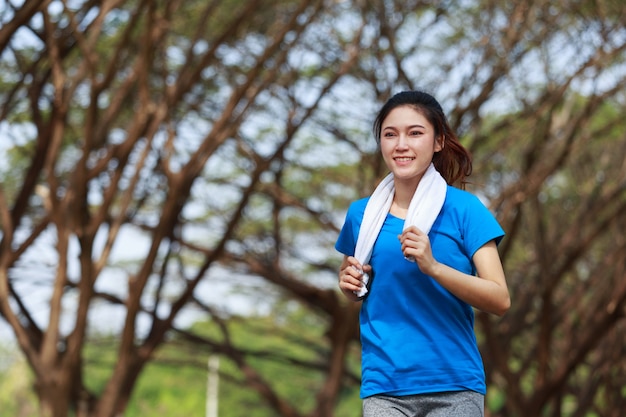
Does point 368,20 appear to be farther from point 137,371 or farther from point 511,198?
point 137,371

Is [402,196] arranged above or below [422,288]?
above

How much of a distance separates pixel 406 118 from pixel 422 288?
42 cm

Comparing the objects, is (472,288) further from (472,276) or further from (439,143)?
(439,143)

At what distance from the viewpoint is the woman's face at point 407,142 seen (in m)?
2.74

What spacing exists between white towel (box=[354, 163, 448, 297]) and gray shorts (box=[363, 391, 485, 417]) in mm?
256

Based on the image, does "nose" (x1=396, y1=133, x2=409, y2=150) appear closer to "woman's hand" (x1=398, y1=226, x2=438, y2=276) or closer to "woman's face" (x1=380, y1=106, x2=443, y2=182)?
"woman's face" (x1=380, y1=106, x2=443, y2=182)

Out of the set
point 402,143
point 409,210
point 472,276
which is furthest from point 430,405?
point 402,143

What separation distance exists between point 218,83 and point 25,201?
277 centimetres

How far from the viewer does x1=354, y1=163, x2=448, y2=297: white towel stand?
2.61 metres

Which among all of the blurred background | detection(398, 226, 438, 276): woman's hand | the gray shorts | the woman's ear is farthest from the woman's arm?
the blurred background

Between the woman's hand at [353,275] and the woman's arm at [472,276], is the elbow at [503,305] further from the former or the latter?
the woman's hand at [353,275]

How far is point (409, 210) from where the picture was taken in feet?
8.66

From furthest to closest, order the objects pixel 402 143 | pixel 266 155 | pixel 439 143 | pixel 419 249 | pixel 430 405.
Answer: pixel 266 155 → pixel 439 143 → pixel 402 143 → pixel 430 405 → pixel 419 249

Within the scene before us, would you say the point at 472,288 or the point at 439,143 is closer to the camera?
the point at 472,288
